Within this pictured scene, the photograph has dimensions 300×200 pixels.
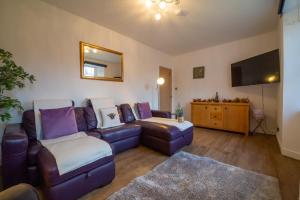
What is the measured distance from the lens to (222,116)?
383 centimetres

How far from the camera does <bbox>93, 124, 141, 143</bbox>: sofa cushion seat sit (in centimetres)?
227

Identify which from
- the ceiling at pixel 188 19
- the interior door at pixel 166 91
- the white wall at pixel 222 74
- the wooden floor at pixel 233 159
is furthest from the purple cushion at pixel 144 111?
the white wall at pixel 222 74

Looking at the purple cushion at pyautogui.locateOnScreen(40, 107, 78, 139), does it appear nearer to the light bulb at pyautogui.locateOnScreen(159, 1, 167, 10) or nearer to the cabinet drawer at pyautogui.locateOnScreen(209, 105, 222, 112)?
the light bulb at pyautogui.locateOnScreen(159, 1, 167, 10)

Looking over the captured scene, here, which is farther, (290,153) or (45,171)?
(290,153)

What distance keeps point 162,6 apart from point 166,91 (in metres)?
3.23

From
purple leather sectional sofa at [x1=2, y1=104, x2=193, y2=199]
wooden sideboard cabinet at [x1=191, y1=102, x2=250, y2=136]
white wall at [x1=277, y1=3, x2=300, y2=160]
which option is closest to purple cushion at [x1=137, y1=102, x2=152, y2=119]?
purple leather sectional sofa at [x1=2, y1=104, x2=193, y2=199]

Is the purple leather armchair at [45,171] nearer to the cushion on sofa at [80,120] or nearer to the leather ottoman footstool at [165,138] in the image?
the cushion on sofa at [80,120]

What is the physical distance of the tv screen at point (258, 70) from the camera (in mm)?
2717

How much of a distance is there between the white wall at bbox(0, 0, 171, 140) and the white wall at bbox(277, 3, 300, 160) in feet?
10.4

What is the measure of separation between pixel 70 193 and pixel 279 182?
2.29 m

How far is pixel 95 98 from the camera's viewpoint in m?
2.86

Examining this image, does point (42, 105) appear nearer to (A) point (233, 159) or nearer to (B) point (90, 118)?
(B) point (90, 118)

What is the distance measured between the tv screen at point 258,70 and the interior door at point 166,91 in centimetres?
211

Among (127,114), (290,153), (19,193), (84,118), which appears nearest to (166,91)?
(127,114)
